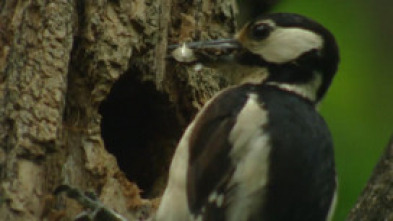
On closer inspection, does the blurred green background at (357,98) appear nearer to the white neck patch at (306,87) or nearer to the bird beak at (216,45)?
the white neck patch at (306,87)

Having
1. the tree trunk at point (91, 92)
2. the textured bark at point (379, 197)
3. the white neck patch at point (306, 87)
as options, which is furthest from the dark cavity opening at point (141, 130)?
the textured bark at point (379, 197)

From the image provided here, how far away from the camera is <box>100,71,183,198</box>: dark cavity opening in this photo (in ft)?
16.2

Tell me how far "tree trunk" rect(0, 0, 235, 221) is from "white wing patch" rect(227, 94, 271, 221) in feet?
2.10

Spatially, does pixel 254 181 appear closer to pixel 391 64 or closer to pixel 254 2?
pixel 391 64

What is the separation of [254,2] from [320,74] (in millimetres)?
1101

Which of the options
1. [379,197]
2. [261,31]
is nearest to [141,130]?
[261,31]

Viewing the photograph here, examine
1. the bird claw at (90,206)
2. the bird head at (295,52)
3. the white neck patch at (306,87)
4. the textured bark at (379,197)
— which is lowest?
the bird claw at (90,206)

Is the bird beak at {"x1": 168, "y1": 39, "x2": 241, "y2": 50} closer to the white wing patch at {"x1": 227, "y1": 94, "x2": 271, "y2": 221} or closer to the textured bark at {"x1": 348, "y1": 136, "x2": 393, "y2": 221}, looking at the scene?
the white wing patch at {"x1": 227, "y1": 94, "x2": 271, "y2": 221}

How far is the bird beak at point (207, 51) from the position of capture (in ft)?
15.6

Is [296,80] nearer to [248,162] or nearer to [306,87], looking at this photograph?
[306,87]

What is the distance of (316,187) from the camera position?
416 centimetres

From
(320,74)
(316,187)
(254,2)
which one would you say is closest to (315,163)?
(316,187)

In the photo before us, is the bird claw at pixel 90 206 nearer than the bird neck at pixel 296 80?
Yes

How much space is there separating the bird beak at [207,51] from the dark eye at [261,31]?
0.31ft
